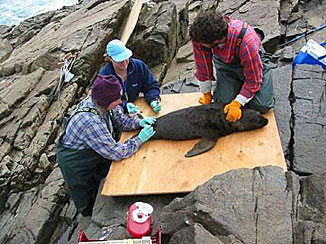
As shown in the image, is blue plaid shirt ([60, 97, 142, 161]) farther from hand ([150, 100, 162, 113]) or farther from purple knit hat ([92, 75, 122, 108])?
hand ([150, 100, 162, 113])

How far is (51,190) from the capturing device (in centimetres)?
698

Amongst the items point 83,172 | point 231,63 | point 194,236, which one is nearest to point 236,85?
point 231,63

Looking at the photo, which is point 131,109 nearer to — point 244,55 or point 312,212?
point 244,55

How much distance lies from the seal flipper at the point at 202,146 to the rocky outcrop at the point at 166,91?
24.7 inches

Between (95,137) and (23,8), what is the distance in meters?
25.3

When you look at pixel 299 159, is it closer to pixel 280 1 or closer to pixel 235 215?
pixel 235 215

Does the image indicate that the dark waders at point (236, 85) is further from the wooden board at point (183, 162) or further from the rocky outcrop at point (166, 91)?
the rocky outcrop at point (166, 91)

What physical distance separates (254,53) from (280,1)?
247 inches

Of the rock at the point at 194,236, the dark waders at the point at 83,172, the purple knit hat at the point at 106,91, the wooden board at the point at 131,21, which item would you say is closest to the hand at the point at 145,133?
the dark waders at the point at 83,172

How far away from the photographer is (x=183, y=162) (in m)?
4.86

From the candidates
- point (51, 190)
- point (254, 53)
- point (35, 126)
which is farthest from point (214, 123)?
point (35, 126)

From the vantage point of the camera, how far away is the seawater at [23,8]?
26.0 metres

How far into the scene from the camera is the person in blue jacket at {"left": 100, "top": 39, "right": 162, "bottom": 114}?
567 cm

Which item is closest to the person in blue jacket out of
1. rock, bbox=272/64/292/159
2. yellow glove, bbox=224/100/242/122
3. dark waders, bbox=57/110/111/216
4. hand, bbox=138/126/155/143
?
hand, bbox=138/126/155/143
